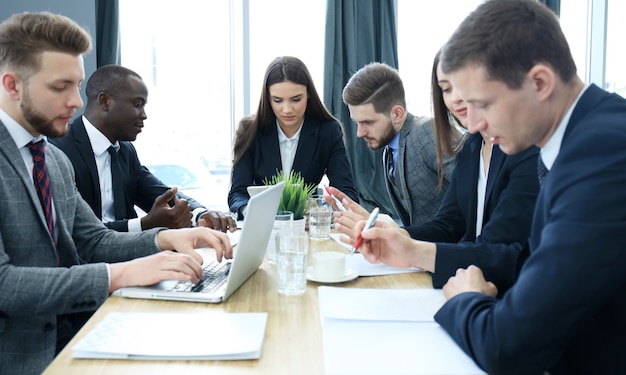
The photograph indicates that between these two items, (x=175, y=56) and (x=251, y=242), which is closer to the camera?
(x=251, y=242)

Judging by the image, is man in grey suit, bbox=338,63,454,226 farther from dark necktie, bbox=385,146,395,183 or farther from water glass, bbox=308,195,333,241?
water glass, bbox=308,195,333,241

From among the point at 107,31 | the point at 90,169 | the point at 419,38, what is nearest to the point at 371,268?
the point at 90,169

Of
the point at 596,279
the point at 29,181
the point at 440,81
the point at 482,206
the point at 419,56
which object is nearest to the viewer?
the point at 596,279

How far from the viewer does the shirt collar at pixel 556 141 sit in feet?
3.15

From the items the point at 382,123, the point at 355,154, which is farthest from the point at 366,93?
the point at 355,154

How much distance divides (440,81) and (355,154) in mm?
2028

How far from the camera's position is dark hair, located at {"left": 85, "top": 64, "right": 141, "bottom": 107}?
2.65m

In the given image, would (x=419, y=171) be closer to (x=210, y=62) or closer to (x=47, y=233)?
(x=47, y=233)

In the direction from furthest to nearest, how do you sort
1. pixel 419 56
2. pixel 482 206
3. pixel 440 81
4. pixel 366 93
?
pixel 419 56
pixel 366 93
pixel 440 81
pixel 482 206

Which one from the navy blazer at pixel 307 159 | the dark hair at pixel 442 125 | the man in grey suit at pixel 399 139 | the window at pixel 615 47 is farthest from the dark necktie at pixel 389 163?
the window at pixel 615 47

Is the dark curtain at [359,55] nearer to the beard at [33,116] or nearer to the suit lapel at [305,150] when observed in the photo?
the suit lapel at [305,150]

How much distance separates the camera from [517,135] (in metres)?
0.98

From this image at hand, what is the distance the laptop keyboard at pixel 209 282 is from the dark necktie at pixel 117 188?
1.17 metres

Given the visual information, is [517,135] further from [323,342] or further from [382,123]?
[382,123]
